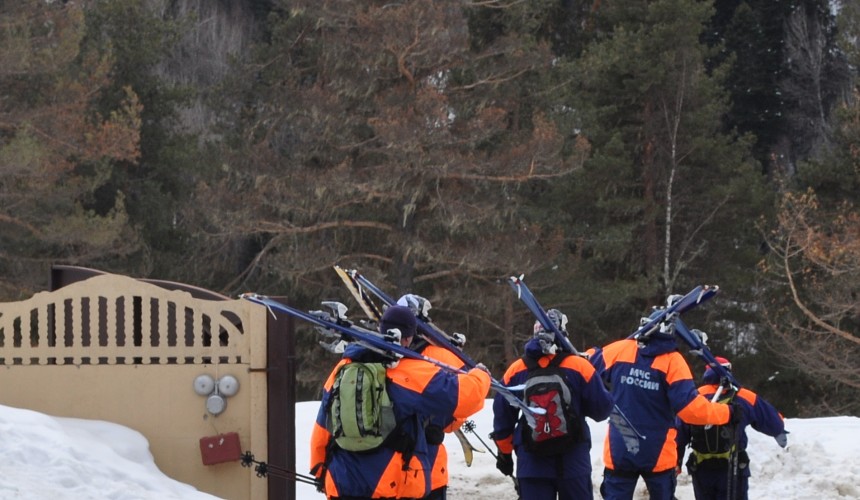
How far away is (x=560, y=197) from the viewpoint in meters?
29.3

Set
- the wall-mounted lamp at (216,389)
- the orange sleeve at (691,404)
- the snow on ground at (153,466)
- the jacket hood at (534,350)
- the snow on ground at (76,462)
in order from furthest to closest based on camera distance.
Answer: the wall-mounted lamp at (216,389) < the orange sleeve at (691,404) < the jacket hood at (534,350) < the snow on ground at (153,466) < the snow on ground at (76,462)

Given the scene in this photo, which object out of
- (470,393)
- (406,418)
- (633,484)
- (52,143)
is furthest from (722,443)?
(52,143)

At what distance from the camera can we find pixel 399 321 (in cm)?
632

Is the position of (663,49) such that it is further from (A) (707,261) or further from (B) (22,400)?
(B) (22,400)

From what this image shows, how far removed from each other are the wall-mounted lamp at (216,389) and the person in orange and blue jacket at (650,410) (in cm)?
257

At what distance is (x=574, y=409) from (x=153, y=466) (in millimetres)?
2935

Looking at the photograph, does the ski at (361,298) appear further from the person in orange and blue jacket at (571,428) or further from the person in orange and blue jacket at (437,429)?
the person in orange and blue jacket at (571,428)

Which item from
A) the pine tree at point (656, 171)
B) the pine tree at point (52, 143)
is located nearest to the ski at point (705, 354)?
the pine tree at point (52, 143)

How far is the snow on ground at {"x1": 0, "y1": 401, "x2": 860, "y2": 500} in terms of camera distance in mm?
7422

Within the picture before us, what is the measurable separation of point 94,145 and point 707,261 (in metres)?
14.9

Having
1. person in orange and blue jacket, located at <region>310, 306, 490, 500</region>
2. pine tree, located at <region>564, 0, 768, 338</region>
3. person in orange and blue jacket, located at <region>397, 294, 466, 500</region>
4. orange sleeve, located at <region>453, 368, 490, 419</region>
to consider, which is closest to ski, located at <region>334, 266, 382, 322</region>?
person in orange and blue jacket, located at <region>397, 294, 466, 500</region>

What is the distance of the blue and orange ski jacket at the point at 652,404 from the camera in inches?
316

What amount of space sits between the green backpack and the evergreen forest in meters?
17.5

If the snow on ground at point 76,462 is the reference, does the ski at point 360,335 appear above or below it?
above
